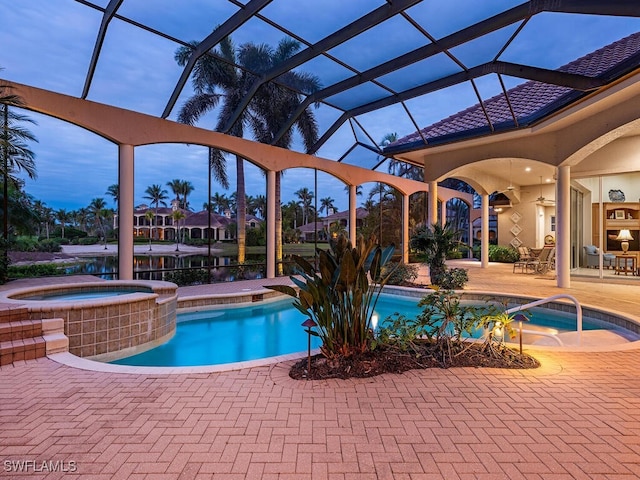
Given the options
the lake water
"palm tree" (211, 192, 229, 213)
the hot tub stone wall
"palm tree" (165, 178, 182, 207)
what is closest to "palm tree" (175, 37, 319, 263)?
"palm tree" (211, 192, 229, 213)

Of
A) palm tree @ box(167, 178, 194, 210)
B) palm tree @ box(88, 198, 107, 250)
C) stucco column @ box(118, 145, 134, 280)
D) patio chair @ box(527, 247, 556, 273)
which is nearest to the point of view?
stucco column @ box(118, 145, 134, 280)

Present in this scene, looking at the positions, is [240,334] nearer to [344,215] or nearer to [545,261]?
[545,261]

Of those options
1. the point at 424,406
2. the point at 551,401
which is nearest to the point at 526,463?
the point at 424,406

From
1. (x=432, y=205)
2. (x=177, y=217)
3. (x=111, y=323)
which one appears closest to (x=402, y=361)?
(x=111, y=323)

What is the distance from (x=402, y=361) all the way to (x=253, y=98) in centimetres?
1166

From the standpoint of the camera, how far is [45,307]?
14.3ft

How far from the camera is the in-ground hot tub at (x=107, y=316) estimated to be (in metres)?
4.46

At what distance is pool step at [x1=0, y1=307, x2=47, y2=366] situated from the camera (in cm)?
373

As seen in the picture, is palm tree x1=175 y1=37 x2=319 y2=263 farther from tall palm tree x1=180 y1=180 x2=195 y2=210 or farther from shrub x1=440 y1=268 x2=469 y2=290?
shrub x1=440 y1=268 x2=469 y2=290

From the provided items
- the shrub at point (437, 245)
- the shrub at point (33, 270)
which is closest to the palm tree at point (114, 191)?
the shrub at point (33, 270)

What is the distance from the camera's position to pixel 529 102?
902cm

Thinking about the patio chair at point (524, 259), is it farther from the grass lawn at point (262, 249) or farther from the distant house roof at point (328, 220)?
the grass lawn at point (262, 249)

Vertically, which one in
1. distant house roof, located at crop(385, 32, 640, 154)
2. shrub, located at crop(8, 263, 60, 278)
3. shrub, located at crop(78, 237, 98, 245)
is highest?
distant house roof, located at crop(385, 32, 640, 154)

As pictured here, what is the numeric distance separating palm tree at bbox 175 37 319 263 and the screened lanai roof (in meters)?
0.39
